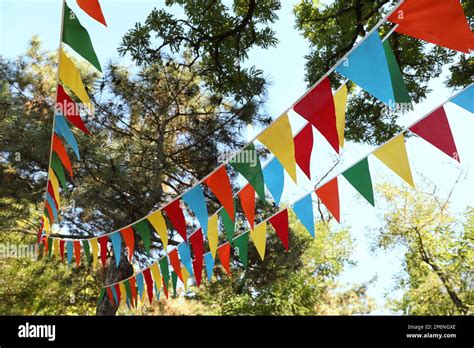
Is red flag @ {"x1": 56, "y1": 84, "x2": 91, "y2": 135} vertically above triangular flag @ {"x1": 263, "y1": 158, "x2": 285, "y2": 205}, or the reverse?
red flag @ {"x1": 56, "y1": 84, "x2": 91, "y2": 135}

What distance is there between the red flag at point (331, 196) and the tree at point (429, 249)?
7054 millimetres

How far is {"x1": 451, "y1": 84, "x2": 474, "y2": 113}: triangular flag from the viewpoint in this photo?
64.7 inches

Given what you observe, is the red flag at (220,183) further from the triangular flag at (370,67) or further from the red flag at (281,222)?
the triangular flag at (370,67)

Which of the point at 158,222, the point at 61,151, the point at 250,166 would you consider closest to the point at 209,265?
the point at 158,222

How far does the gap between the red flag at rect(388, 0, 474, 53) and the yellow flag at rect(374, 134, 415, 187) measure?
1.57 feet

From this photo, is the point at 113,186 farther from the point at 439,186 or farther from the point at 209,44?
the point at 439,186

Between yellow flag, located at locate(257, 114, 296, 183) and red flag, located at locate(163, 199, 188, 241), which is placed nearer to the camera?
yellow flag, located at locate(257, 114, 296, 183)

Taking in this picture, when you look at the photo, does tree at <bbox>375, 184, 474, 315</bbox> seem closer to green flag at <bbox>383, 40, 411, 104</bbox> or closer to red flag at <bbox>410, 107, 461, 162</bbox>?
red flag at <bbox>410, 107, 461, 162</bbox>

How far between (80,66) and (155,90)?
1.85m

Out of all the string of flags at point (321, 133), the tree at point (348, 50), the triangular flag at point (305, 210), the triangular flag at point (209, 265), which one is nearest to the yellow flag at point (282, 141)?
the string of flags at point (321, 133)

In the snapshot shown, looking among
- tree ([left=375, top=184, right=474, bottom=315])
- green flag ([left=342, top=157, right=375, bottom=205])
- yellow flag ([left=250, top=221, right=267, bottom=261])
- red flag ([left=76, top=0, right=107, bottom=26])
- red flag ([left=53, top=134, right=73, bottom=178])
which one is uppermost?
tree ([left=375, top=184, right=474, bottom=315])

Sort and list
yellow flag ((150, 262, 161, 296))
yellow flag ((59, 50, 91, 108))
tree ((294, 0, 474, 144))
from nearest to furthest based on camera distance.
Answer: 1. yellow flag ((59, 50, 91, 108))
2. yellow flag ((150, 262, 161, 296))
3. tree ((294, 0, 474, 144))

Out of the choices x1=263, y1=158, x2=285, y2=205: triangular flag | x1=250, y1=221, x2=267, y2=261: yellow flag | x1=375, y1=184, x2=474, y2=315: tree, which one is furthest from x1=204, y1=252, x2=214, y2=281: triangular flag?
x1=375, y1=184, x2=474, y2=315: tree

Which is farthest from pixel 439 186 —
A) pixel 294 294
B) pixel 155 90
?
pixel 155 90
